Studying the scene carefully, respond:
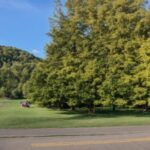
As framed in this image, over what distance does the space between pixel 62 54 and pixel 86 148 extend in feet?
98.3

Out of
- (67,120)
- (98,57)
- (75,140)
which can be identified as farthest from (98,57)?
(75,140)

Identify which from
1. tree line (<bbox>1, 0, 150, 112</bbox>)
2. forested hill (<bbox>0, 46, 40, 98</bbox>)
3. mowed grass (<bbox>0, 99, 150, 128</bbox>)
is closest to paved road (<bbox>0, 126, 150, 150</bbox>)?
mowed grass (<bbox>0, 99, 150, 128</bbox>)

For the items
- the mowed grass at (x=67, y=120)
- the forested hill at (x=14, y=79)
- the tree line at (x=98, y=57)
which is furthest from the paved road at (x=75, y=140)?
the forested hill at (x=14, y=79)

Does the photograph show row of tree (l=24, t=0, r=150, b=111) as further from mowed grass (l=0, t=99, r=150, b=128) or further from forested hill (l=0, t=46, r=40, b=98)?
forested hill (l=0, t=46, r=40, b=98)

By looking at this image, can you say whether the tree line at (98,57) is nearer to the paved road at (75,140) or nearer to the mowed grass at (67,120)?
the mowed grass at (67,120)

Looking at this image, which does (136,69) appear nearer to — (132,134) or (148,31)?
(148,31)

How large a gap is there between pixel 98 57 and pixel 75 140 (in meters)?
25.1

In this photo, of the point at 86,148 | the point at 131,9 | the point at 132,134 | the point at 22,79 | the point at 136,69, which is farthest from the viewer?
the point at 22,79

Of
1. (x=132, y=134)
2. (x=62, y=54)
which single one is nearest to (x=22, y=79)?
(x=62, y=54)

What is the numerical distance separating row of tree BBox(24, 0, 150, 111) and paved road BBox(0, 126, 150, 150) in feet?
61.9

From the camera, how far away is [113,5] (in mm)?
39750

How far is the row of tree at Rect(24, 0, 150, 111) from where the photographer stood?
3709 cm

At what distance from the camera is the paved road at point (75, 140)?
1301 centimetres

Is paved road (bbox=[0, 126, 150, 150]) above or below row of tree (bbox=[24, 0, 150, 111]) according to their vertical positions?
below
